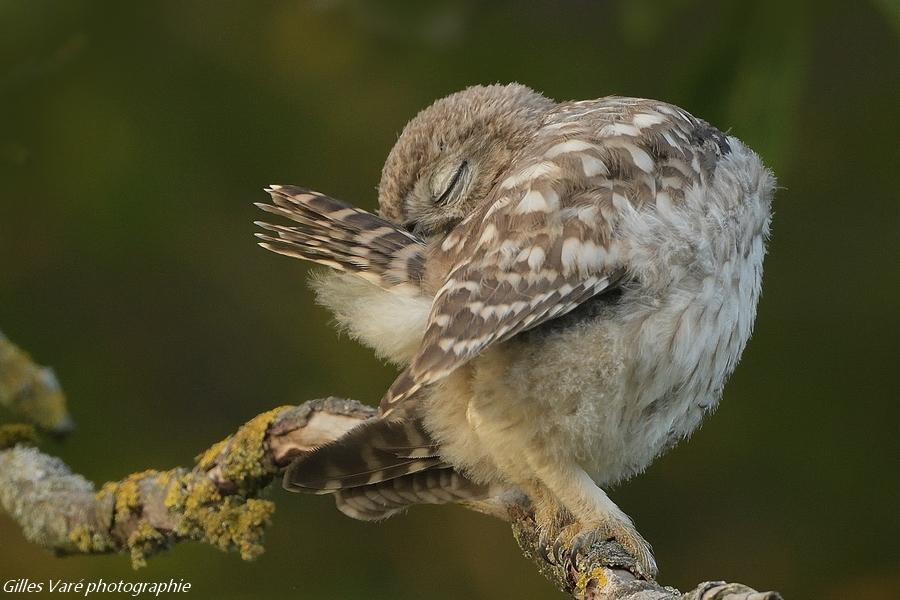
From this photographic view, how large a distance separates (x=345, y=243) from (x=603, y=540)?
903 millimetres

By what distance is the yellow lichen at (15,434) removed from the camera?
3.43m

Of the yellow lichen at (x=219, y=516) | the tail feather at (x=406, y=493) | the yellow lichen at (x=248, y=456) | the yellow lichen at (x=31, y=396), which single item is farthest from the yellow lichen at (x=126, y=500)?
the tail feather at (x=406, y=493)

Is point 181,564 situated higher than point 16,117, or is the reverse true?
point 16,117

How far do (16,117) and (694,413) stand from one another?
120 inches

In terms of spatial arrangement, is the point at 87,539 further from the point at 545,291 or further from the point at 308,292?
the point at 308,292

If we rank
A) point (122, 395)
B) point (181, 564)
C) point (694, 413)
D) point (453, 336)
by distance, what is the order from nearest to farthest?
point (453, 336), point (694, 413), point (181, 564), point (122, 395)

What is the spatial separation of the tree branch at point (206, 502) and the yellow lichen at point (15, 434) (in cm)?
18

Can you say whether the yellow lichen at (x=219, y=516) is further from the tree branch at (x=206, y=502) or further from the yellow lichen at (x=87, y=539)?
the yellow lichen at (x=87, y=539)

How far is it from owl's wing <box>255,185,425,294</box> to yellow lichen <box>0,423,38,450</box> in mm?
1177

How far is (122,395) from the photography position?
482cm

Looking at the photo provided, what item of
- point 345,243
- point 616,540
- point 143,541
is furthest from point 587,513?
point 143,541

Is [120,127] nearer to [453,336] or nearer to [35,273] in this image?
[35,273]

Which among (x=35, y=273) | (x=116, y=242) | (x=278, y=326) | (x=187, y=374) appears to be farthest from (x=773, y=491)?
(x=35, y=273)

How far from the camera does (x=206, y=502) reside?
307cm
